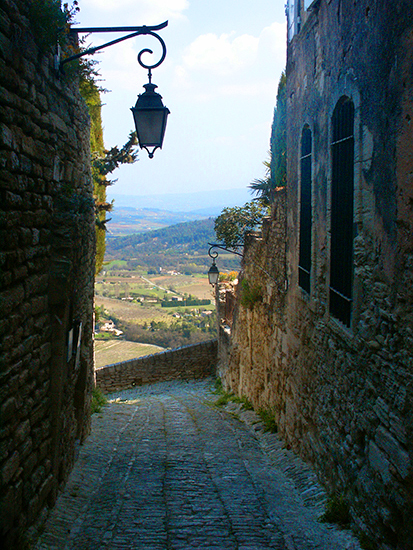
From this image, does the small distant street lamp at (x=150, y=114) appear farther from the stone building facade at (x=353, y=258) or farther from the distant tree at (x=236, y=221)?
the distant tree at (x=236, y=221)

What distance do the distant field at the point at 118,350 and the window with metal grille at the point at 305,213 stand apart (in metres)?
18.2

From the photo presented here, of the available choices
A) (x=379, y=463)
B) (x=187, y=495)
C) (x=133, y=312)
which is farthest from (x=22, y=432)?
(x=133, y=312)

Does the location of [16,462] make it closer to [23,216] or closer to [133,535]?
[133,535]


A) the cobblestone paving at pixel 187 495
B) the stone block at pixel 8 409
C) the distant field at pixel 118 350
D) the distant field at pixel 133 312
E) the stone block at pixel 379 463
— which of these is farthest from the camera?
the distant field at pixel 133 312

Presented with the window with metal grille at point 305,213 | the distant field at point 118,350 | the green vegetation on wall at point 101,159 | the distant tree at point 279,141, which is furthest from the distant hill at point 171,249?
the window with metal grille at point 305,213

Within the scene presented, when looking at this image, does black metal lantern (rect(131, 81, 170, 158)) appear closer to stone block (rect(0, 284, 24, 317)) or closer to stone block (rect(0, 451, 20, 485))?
stone block (rect(0, 284, 24, 317))

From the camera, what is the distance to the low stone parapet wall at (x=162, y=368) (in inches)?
555

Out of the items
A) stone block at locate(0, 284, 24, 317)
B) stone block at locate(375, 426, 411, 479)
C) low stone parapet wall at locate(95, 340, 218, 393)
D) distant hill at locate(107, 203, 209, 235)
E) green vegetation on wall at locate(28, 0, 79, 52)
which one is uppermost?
distant hill at locate(107, 203, 209, 235)

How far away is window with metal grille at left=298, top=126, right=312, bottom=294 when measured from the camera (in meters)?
5.58

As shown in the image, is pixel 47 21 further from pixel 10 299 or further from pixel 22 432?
pixel 22 432

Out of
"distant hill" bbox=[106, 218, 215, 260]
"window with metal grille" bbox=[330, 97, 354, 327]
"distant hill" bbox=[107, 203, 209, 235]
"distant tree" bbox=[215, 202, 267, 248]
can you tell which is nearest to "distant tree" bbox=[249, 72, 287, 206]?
"distant tree" bbox=[215, 202, 267, 248]

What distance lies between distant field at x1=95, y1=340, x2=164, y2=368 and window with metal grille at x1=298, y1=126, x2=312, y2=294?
1822 centimetres

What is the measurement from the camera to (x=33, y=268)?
3346mm

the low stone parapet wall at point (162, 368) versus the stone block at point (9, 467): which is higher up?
the stone block at point (9, 467)
